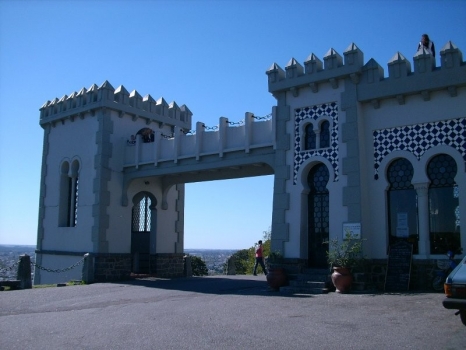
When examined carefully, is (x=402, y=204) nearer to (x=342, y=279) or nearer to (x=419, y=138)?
(x=419, y=138)

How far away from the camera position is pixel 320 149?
1574 centimetres

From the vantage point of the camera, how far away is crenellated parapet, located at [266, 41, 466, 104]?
13617 mm

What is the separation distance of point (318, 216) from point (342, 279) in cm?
296

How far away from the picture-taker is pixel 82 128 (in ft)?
73.4

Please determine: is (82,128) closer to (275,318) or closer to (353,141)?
(353,141)

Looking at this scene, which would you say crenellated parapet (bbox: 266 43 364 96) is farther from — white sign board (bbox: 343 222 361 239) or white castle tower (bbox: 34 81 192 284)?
white castle tower (bbox: 34 81 192 284)

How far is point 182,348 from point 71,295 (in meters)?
8.95

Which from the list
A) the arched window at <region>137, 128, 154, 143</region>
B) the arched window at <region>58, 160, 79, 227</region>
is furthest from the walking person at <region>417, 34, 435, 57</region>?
the arched window at <region>58, 160, 79, 227</region>

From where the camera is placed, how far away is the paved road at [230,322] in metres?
7.81

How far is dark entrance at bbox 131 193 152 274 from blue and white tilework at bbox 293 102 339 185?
9.19 metres

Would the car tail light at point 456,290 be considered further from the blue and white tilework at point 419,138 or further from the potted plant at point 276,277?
the potted plant at point 276,277

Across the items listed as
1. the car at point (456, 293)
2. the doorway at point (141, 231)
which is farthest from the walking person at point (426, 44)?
the doorway at point (141, 231)

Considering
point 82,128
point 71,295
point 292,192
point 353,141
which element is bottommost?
point 71,295

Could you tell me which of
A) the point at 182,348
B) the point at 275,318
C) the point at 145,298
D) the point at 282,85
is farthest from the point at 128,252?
the point at 182,348
